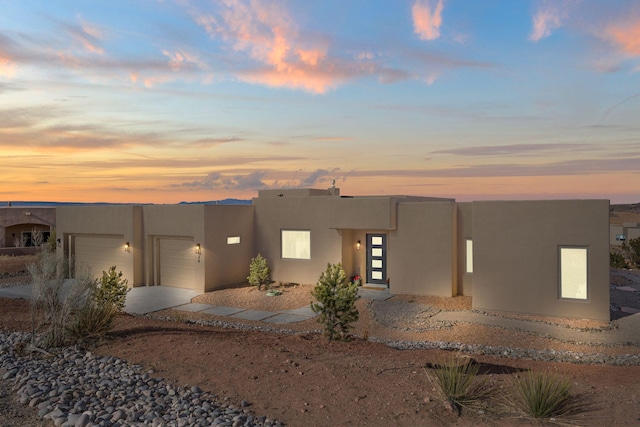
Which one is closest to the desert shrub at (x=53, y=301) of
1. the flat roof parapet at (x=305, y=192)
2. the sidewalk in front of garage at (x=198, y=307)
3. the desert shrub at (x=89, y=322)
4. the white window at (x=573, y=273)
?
the desert shrub at (x=89, y=322)

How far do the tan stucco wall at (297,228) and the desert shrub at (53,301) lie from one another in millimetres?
8819

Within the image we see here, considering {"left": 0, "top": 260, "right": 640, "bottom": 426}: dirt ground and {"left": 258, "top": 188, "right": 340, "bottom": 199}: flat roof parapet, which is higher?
{"left": 258, "top": 188, "right": 340, "bottom": 199}: flat roof parapet

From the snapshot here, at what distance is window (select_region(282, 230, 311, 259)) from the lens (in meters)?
16.6

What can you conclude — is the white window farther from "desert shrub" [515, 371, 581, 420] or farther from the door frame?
"desert shrub" [515, 371, 581, 420]

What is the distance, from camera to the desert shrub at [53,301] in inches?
293

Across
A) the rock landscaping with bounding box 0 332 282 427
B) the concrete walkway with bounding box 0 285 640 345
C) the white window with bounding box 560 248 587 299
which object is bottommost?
the concrete walkway with bounding box 0 285 640 345

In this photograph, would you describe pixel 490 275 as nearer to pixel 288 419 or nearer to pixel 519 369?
pixel 519 369

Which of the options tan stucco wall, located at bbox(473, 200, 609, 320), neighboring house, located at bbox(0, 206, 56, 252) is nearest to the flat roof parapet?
tan stucco wall, located at bbox(473, 200, 609, 320)

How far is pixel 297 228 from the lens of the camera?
1670 cm

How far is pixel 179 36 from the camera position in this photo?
13070 mm

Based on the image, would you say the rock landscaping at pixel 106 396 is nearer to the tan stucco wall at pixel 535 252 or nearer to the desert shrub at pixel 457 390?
the desert shrub at pixel 457 390

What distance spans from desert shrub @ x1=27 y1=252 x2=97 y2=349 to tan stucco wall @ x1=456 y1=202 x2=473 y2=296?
1033 centimetres

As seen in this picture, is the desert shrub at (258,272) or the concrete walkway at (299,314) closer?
the concrete walkway at (299,314)

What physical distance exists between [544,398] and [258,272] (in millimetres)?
11956
